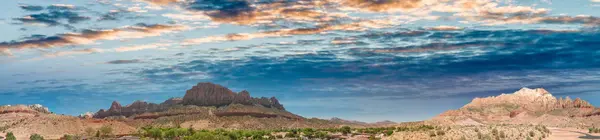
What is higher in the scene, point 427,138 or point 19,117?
point 19,117

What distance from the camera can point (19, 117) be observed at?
151625 millimetres

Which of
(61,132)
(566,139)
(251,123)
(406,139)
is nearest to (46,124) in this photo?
(61,132)

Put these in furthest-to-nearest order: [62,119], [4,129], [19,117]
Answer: [19,117], [62,119], [4,129]

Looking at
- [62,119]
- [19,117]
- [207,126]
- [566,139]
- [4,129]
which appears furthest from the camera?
[207,126]

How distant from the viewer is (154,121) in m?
185

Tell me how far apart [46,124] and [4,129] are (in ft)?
29.0

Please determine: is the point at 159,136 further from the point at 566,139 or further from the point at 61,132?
the point at 566,139

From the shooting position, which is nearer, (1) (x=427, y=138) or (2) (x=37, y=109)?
(1) (x=427, y=138)

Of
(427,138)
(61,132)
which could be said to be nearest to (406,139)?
(427,138)

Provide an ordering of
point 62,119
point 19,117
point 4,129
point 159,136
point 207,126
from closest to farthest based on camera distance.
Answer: point 159,136 → point 4,129 → point 62,119 → point 19,117 → point 207,126

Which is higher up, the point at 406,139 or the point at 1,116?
the point at 1,116

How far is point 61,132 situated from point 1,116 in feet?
127

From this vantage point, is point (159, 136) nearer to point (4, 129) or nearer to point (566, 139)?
point (4, 129)

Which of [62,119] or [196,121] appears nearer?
[62,119]
